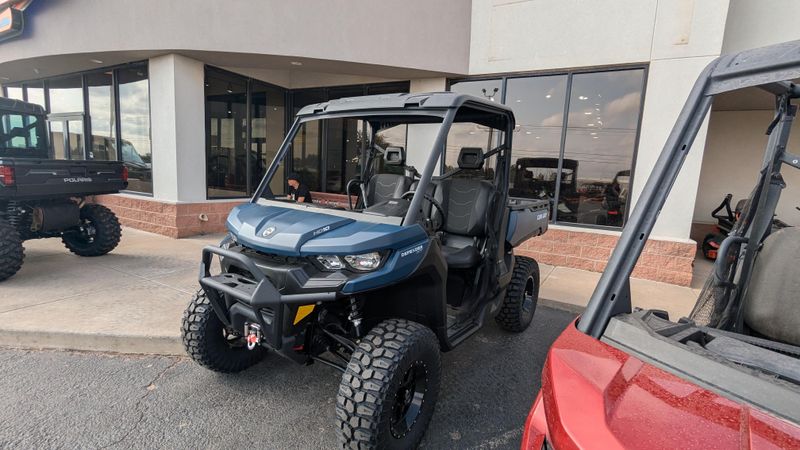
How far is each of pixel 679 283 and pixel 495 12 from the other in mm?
5372

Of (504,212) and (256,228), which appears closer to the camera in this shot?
(256,228)

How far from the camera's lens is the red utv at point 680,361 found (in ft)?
3.13

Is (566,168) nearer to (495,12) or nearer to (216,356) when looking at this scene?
(495,12)

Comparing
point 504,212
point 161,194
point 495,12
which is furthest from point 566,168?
point 161,194

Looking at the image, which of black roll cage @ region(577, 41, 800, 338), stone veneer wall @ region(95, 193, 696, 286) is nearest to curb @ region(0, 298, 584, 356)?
stone veneer wall @ region(95, 193, 696, 286)

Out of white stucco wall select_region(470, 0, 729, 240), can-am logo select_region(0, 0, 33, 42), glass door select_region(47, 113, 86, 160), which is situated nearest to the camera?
white stucco wall select_region(470, 0, 729, 240)

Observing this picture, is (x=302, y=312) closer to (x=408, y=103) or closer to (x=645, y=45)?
(x=408, y=103)

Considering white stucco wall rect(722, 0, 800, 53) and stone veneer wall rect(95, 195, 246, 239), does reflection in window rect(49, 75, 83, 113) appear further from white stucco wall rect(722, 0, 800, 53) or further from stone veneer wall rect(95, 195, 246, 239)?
white stucco wall rect(722, 0, 800, 53)

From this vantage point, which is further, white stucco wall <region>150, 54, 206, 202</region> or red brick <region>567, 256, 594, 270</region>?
white stucco wall <region>150, 54, 206, 202</region>

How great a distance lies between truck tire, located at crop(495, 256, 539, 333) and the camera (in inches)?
160

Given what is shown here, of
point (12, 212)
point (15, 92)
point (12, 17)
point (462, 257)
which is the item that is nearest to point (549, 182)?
point (462, 257)

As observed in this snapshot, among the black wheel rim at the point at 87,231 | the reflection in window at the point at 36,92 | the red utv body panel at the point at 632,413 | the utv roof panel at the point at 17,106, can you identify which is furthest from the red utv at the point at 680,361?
the reflection in window at the point at 36,92

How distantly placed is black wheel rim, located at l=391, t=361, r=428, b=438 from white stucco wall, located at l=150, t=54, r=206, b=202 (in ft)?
22.0

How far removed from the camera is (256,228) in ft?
8.15
